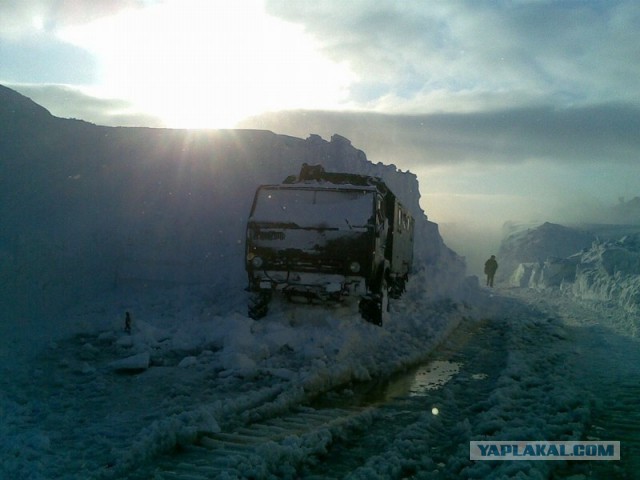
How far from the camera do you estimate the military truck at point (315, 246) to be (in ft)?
31.1

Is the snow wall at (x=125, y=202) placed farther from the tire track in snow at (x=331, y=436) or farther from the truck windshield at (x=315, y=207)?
the tire track in snow at (x=331, y=436)

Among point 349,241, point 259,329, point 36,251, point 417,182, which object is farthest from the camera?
point 417,182

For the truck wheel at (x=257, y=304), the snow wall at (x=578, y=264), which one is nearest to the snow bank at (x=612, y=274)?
the snow wall at (x=578, y=264)

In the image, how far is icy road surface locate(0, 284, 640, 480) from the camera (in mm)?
4023

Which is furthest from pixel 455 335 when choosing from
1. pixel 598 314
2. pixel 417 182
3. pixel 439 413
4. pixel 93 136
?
pixel 417 182

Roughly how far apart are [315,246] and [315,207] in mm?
773

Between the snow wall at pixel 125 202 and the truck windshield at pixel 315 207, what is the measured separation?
10.7 ft

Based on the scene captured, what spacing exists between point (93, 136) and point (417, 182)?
657 inches

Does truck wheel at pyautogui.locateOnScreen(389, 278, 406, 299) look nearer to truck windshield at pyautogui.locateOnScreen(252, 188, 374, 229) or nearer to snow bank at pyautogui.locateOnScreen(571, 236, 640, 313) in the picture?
truck windshield at pyautogui.locateOnScreen(252, 188, 374, 229)

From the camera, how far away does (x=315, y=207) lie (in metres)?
9.84

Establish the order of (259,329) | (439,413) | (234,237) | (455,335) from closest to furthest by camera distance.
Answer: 1. (439,413)
2. (259,329)
3. (455,335)
4. (234,237)

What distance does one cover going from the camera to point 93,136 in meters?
19.6

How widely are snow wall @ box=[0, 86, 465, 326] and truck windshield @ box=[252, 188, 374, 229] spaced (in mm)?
3249

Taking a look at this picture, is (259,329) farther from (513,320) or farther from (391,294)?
(513,320)
